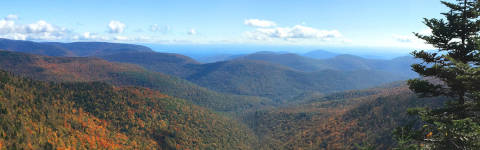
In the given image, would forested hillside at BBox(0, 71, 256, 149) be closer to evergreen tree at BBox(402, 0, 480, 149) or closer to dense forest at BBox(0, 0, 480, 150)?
dense forest at BBox(0, 0, 480, 150)

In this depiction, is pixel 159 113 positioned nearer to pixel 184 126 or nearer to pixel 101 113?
pixel 184 126

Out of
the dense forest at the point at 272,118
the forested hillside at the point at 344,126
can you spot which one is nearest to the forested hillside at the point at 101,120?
the dense forest at the point at 272,118

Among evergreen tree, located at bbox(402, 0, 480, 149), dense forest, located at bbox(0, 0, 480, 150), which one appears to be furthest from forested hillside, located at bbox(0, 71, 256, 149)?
evergreen tree, located at bbox(402, 0, 480, 149)

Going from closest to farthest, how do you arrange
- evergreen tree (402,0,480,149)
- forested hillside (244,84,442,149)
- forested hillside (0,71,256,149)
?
1. evergreen tree (402,0,480,149)
2. forested hillside (0,71,256,149)
3. forested hillside (244,84,442,149)

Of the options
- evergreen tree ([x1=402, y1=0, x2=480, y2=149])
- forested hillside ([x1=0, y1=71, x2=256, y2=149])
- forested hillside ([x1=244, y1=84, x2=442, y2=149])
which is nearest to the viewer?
evergreen tree ([x1=402, y1=0, x2=480, y2=149])

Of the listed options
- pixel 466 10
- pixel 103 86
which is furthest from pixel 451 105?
pixel 103 86

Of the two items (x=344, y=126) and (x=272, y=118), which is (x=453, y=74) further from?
(x=272, y=118)

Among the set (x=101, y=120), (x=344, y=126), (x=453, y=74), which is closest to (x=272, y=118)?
(x=344, y=126)
